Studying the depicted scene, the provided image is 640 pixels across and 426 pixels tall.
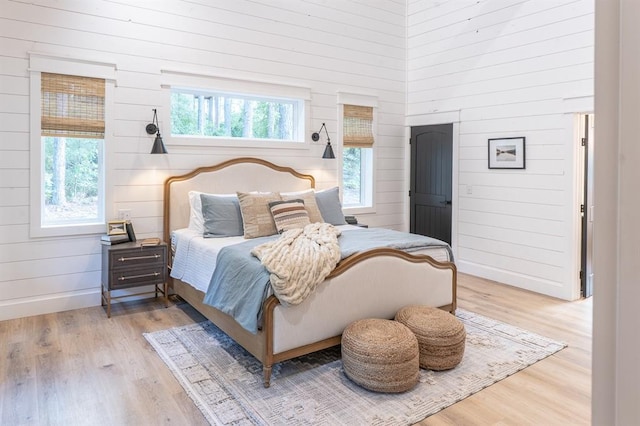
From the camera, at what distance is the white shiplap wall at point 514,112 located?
4.57 m

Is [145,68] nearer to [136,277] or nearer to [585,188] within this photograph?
[136,277]

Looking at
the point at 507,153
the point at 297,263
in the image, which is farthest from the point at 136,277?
the point at 507,153

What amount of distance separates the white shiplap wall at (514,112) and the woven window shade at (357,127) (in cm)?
79

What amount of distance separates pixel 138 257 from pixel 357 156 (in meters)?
3.38

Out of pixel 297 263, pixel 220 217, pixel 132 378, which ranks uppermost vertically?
pixel 220 217

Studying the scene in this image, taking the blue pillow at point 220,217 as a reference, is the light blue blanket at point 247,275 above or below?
below

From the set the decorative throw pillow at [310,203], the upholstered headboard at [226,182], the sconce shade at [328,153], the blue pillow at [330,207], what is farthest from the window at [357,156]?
the decorative throw pillow at [310,203]

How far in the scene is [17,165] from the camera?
155 inches

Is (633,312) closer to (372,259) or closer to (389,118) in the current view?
(372,259)

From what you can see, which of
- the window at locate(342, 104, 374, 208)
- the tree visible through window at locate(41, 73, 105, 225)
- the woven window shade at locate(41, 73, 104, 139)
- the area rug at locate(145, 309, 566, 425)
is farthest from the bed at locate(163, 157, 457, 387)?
the window at locate(342, 104, 374, 208)

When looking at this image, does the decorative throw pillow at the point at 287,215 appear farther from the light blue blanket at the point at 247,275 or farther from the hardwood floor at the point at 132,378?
the hardwood floor at the point at 132,378

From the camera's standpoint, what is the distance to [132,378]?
2916 mm

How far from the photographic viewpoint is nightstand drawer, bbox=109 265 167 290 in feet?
13.1

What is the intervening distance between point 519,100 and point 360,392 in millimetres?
3877
